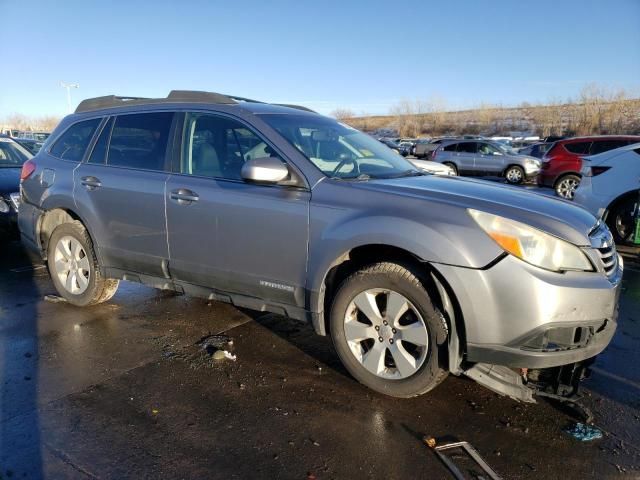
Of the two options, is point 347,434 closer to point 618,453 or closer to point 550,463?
point 550,463

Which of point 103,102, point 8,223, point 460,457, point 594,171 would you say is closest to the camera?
point 460,457

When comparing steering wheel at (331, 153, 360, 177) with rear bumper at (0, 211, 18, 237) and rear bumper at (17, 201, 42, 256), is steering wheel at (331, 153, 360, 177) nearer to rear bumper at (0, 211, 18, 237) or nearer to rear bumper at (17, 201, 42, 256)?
rear bumper at (17, 201, 42, 256)

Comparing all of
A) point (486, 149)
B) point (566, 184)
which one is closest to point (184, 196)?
point (566, 184)

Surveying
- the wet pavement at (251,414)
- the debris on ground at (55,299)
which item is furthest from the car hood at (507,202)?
the debris on ground at (55,299)

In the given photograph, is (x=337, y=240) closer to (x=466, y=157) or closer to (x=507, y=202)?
(x=507, y=202)

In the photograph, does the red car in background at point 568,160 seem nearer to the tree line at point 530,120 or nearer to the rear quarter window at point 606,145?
the rear quarter window at point 606,145

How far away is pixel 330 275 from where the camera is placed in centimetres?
336

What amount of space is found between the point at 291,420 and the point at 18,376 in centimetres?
198

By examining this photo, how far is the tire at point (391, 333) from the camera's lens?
9.73 feet

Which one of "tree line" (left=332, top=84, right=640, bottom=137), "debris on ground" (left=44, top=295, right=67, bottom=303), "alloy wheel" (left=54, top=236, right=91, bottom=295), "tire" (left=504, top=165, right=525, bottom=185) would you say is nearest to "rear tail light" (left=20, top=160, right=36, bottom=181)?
"alloy wheel" (left=54, top=236, right=91, bottom=295)

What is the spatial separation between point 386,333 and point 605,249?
1405mm

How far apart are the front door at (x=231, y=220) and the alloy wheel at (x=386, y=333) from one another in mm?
450

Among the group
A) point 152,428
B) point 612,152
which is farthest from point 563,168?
point 152,428

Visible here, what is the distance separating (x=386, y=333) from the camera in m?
3.12
